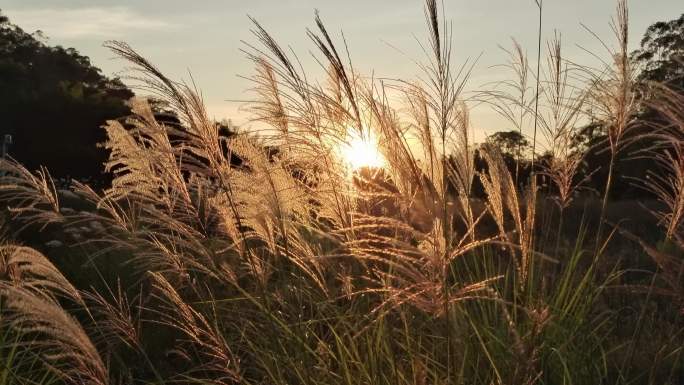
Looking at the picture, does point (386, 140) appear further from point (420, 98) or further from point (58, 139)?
point (58, 139)

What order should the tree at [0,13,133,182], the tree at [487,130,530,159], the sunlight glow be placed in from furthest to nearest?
the tree at [0,13,133,182] < the tree at [487,130,530,159] < the sunlight glow

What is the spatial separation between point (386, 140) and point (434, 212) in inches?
14.5

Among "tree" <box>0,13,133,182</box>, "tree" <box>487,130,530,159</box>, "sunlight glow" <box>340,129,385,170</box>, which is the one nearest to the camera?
"sunlight glow" <box>340,129,385,170</box>

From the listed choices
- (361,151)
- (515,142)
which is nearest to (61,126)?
(515,142)

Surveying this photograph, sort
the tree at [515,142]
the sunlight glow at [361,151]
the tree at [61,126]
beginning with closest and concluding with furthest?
the sunlight glow at [361,151], the tree at [515,142], the tree at [61,126]

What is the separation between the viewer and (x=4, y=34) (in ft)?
164

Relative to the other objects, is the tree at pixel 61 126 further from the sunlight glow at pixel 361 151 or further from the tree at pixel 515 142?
the sunlight glow at pixel 361 151

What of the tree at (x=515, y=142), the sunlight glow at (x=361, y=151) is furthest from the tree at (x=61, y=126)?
the sunlight glow at (x=361, y=151)

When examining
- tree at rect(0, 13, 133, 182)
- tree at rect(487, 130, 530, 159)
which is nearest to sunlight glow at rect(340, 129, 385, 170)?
tree at rect(487, 130, 530, 159)

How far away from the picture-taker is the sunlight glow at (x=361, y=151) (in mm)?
3107

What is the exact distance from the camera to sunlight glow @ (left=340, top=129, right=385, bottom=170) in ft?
10.2

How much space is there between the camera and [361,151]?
10.7 feet

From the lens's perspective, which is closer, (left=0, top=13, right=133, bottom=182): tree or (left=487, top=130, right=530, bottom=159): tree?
(left=487, top=130, right=530, bottom=159): tree

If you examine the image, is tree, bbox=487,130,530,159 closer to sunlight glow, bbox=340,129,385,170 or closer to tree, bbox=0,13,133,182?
sunlight glow, bbox=340,129,385,170
